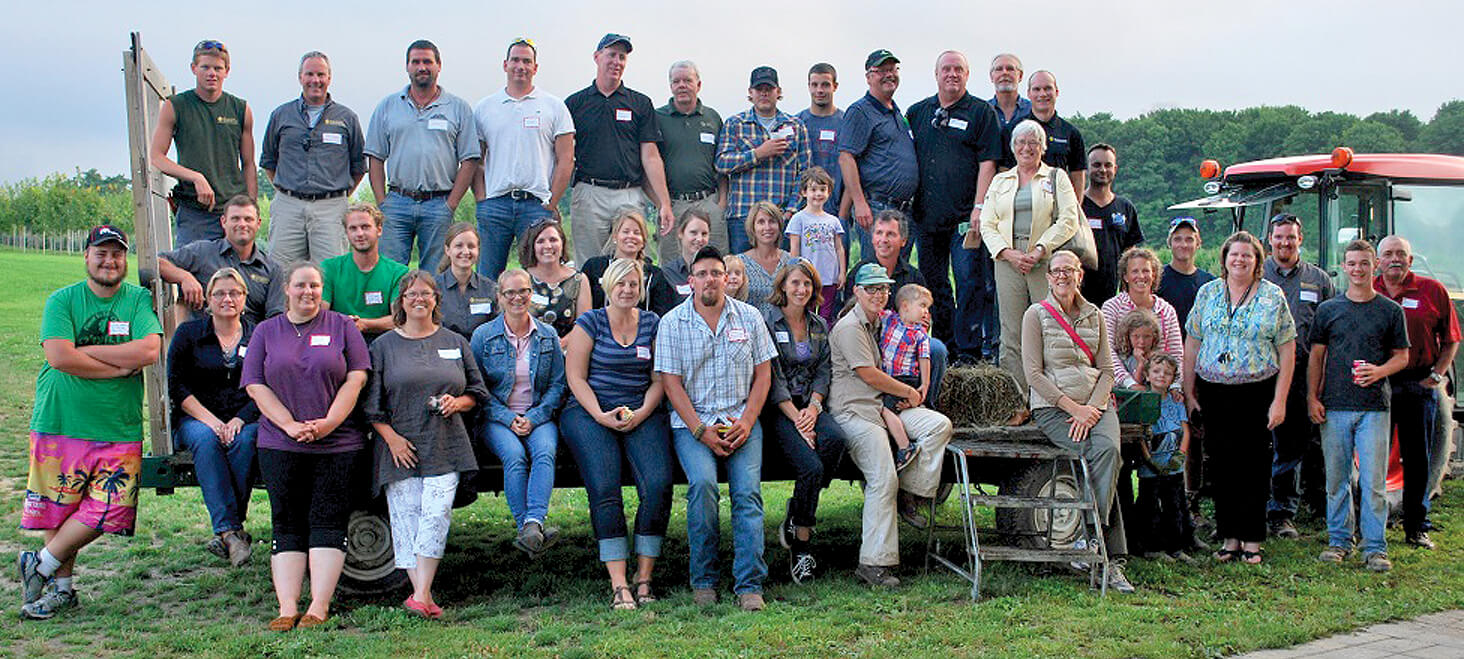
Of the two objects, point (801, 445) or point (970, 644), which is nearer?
point (970, 644)

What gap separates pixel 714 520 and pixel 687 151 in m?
3.65

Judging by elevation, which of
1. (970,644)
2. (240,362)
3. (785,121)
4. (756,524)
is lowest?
(970,644)

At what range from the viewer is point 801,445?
727 cm

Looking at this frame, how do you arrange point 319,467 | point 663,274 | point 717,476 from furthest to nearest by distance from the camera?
point 663,274
point 717,476
point 319,467

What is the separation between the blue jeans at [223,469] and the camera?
6.69 meters

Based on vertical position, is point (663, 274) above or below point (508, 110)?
below

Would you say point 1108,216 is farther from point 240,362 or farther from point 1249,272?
point 240,362

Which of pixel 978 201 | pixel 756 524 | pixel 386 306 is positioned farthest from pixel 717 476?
pixel 978 201

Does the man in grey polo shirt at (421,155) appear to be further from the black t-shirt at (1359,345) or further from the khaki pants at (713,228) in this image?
the black t-shirt at (1359,345)

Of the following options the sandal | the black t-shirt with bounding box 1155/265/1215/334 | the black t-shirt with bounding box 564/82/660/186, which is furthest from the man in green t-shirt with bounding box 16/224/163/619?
the black t-shirt with bounding box 1155/265/1215/334

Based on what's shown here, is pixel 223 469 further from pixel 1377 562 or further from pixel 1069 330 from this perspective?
pixel 1377 562

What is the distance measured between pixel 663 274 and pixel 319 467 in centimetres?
264

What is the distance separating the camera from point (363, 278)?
24.9 feet

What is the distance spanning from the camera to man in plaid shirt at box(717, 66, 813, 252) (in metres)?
9.47
